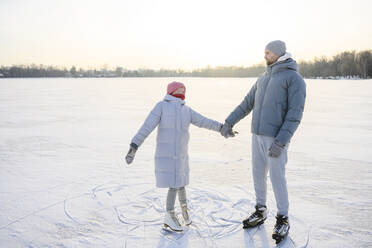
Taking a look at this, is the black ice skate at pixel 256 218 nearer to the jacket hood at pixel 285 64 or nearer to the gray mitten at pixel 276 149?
the gray mitten at pixel 276 149

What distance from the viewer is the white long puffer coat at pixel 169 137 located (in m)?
2.60

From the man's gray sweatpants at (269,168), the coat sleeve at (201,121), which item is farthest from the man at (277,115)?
the coat sleeve at (201,121)

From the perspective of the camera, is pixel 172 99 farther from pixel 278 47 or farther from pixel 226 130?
pixel 278 47

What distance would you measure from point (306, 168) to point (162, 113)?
288 cm

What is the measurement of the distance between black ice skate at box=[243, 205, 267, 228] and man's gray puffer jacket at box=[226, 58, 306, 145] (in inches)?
29.4

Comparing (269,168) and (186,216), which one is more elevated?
(269,168)

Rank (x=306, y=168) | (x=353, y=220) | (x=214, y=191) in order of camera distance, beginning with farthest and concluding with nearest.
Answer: (x=306, y=168)
(x=214, y=191)
(x=353, y=220)

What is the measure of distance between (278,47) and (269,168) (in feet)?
3.27

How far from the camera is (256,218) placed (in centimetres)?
284

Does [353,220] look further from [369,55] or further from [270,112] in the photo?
[369,55]

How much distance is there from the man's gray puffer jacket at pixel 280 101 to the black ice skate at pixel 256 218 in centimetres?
75

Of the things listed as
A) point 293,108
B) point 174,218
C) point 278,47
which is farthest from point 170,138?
point 278,47

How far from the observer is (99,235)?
105 inches

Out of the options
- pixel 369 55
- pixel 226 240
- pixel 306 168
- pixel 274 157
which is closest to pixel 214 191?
pixel 226 240
